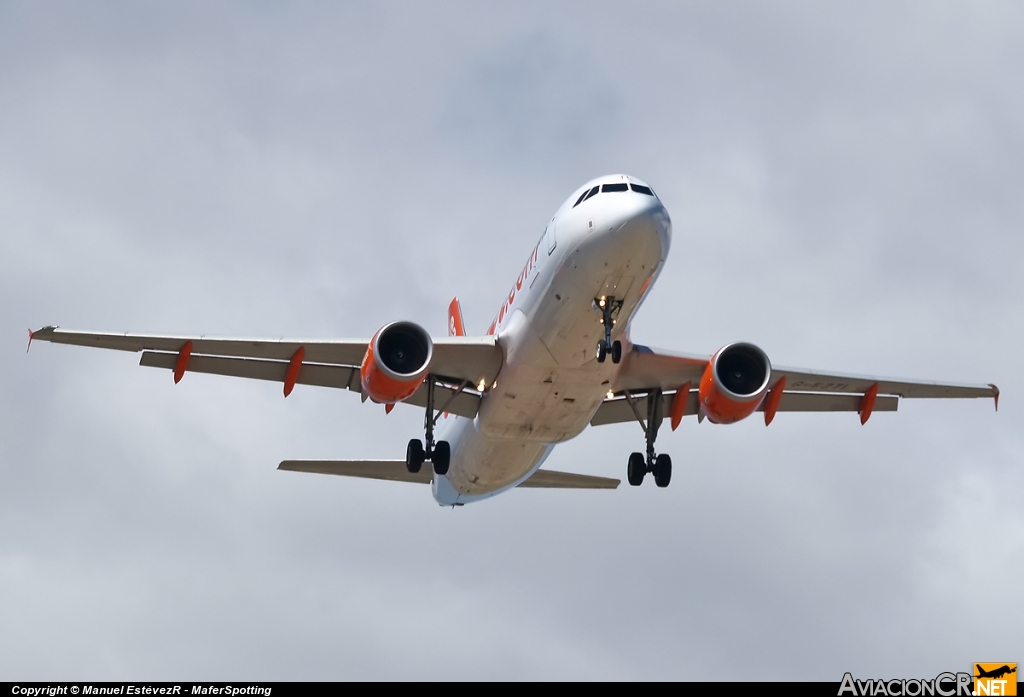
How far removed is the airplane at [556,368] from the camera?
96.8 ft

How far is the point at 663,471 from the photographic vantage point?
3509 centimetres

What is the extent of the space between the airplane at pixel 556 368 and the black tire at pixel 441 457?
35 mm

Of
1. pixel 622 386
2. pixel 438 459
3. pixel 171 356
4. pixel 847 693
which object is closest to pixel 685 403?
pixel 622 386

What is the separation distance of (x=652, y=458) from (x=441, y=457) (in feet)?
17.3

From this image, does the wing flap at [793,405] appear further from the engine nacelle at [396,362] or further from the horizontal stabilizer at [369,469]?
the engine nacelle at [396,362]

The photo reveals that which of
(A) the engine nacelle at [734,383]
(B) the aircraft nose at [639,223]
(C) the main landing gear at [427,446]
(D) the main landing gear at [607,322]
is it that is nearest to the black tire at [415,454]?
(C) the main landing gear at [427,446]

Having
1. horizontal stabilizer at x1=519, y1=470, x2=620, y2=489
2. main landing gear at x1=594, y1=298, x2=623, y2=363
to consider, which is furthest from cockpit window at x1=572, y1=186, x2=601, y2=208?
horizontal stabilizer at x1=519, y1=470, x2=620, y2=489

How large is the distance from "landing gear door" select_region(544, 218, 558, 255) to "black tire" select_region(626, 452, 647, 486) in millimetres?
7087

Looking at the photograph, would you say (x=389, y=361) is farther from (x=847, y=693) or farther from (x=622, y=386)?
(x=847, y=693)

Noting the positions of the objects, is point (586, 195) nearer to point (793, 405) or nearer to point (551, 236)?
point (551, 236)

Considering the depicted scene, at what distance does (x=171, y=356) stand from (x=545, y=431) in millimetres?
9146

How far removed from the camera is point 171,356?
111ft

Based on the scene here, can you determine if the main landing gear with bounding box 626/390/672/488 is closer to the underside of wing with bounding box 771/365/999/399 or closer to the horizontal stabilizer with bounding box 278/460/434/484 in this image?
the underside of wing with bounding box 771/365/999/399

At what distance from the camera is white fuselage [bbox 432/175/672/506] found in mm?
28984
